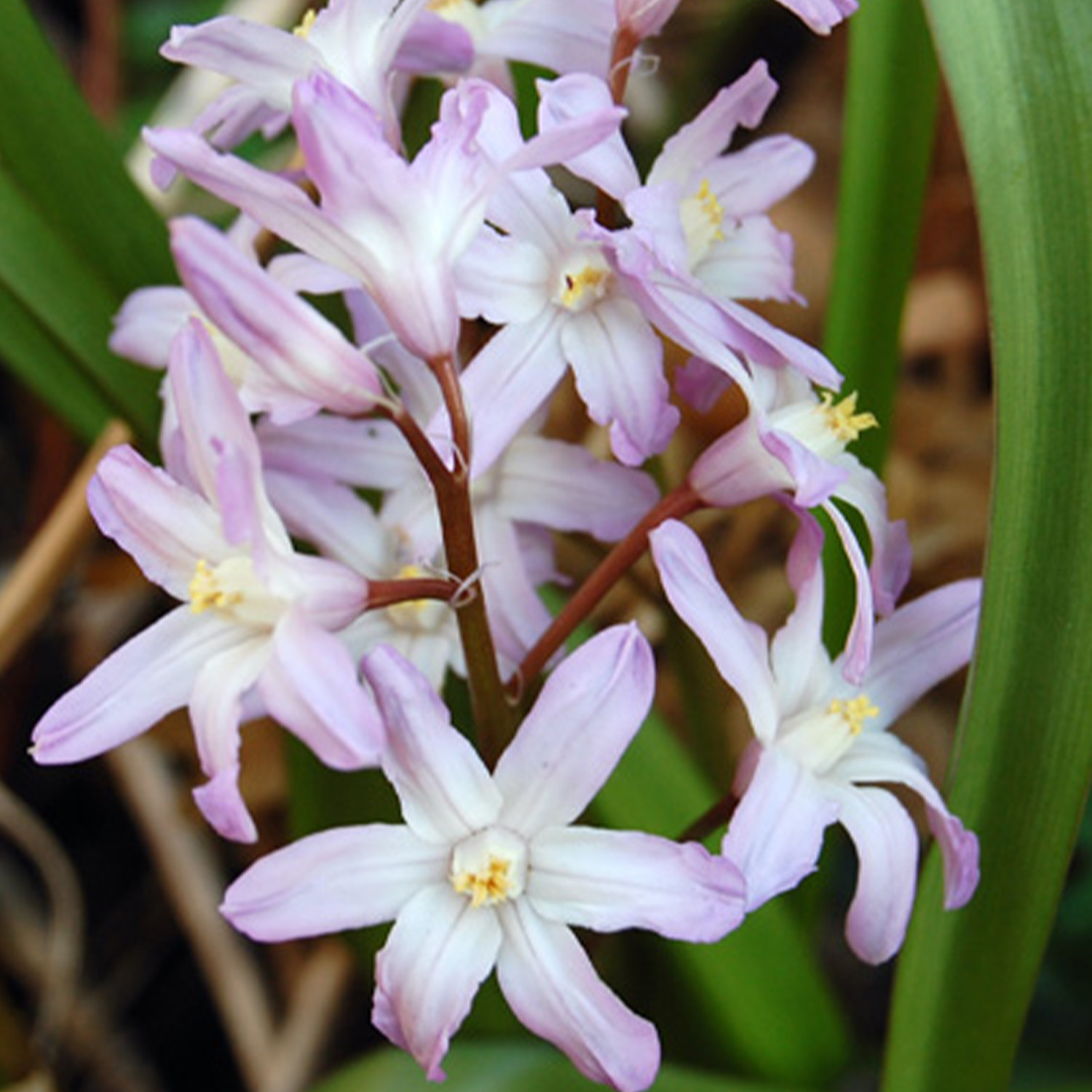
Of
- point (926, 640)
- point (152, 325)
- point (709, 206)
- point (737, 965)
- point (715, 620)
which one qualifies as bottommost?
point (737, 965)

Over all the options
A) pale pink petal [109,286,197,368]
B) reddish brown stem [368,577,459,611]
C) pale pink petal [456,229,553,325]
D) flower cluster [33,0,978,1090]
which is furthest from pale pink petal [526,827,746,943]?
pale pink petal [109,286,197,368]

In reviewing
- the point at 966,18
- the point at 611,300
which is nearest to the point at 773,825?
the point at 611,300

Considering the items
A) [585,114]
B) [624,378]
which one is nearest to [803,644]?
[624,378]

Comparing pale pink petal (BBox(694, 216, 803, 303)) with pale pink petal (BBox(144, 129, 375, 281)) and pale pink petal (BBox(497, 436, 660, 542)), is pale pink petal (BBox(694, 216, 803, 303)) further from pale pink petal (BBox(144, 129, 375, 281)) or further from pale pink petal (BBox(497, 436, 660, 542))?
pale pink petal (BBox(144, 129, 375, 281))

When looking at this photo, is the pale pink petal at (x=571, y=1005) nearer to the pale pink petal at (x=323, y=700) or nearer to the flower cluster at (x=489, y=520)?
the flower cluster at (x=489, y=520)

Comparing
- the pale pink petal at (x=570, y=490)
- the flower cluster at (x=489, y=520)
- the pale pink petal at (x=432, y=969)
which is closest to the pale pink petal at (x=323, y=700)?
the flower cluster at (x=489, y=520)

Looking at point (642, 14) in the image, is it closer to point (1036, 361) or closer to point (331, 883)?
point (1036, 361)

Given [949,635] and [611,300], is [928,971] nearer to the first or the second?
Answer: [949,635]
